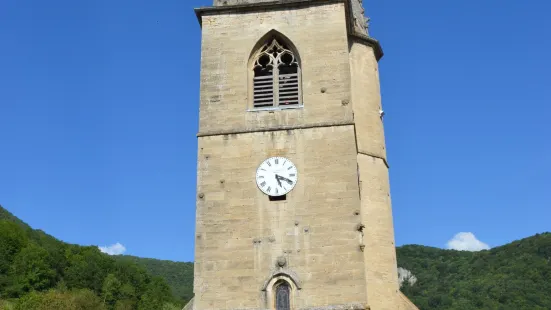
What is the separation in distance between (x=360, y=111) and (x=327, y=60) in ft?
7.39

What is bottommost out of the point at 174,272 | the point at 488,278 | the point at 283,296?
the point at 283,296

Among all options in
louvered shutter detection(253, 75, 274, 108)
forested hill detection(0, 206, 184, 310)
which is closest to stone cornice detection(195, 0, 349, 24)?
louvered shutter detection(253, 75, 274, 108)

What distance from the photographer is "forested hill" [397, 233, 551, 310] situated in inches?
1828

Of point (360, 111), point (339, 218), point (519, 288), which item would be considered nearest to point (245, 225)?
point (339, 218)

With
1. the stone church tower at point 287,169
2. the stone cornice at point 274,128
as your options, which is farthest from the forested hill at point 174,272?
the stone cornice at point 274,128

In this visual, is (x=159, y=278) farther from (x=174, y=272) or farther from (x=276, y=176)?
(x=276, y=176)

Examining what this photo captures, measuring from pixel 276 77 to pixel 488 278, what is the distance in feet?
136

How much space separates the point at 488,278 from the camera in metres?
53.0

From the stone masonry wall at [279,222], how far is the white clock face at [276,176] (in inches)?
5.5

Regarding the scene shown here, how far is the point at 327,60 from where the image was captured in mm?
16625

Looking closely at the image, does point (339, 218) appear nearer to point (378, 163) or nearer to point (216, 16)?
point (378, 163)

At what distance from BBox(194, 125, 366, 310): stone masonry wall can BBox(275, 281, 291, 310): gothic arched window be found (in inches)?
8.4

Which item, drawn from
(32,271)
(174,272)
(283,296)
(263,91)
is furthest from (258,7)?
(174,272)

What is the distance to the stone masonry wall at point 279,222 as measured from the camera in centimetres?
1449
